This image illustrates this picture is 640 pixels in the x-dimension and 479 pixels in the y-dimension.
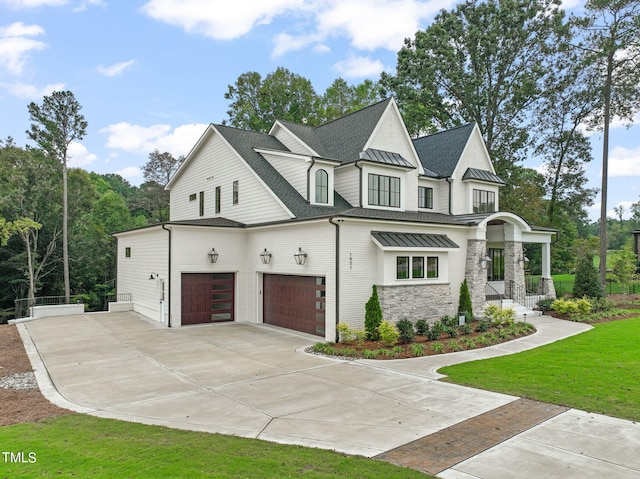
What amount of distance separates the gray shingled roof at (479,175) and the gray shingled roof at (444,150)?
0.93 metres

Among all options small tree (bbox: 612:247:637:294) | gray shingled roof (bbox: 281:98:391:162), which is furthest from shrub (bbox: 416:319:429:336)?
small tree (bbox: 612:247:637:294)

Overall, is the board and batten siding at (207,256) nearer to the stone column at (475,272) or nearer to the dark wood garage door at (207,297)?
the dark wood garage door at (207,297)

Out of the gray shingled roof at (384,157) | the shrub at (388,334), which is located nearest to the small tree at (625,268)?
the gray shingled roof at (384,157)

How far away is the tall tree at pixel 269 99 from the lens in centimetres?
3703

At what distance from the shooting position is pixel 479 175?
76.3ft

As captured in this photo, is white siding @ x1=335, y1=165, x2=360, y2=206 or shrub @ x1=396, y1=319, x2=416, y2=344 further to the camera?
white siding @ x1=335, y1=165, x2=360, y2=206

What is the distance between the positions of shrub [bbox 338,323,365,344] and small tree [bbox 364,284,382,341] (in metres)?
0.33

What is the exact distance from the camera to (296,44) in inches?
936

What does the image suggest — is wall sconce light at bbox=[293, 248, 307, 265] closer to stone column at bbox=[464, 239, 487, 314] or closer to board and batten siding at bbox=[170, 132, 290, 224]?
board and batten siding at bbox=[170, 132, 290, 224]

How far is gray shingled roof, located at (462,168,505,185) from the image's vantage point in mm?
22873

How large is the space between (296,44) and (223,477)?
23.6 metres

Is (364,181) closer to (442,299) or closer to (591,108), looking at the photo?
(442,299)

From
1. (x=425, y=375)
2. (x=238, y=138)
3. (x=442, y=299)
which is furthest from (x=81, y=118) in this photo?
(x=425, y=375)

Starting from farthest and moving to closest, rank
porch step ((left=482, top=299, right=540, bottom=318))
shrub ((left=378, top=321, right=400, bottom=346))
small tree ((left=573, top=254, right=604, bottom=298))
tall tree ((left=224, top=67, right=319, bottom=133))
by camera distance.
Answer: tall tree ((left=224, top=67, right=319, bottom=133))
small tree ((left=573, top=254, right=604, bottom=298))
porch step ((left=482, top=299, right=540, bottom=318))
shrub ((left=378, top=321, right=400, bottom=346))
